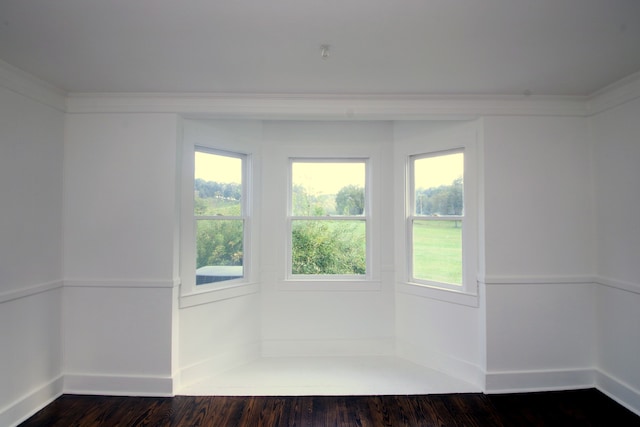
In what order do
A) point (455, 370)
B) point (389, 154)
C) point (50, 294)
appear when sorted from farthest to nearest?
point (389, 154) < point (455, 370) < point (50, 294)

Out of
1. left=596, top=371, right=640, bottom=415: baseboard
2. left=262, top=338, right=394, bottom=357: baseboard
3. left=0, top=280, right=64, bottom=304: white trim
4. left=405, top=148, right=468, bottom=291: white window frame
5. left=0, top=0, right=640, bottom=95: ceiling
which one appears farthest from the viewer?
left=262, top=338, right=394, bottom=357: baseboard

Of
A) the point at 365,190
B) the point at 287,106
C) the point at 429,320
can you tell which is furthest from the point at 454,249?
the point at 287,106

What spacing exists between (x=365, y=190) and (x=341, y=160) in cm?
42

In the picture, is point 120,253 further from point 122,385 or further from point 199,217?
point 122,385

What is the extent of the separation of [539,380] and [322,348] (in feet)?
6.45

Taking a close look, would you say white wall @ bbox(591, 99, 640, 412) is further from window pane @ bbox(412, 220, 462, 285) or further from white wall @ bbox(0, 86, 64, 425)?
white wall @ bbox(0, 86, 64, 425)

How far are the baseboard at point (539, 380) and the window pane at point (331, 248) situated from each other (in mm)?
1533

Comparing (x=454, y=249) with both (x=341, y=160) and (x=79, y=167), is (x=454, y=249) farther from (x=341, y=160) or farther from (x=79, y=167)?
(x=79, y=167)

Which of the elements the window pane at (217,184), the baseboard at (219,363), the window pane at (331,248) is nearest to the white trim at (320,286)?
the window pane at (331,248)

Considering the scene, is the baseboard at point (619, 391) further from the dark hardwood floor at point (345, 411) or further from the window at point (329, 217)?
the window at point (329, 217)

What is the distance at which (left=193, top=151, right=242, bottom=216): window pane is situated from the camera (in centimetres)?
320

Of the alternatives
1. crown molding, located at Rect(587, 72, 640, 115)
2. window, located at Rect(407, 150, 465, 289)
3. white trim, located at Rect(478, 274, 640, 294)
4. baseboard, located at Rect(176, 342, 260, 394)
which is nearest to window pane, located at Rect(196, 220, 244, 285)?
baseboard, located at Rect(176, 342, 260, 394)

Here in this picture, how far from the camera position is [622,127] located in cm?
267

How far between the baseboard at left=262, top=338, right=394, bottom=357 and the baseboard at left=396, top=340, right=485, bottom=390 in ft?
0.59
